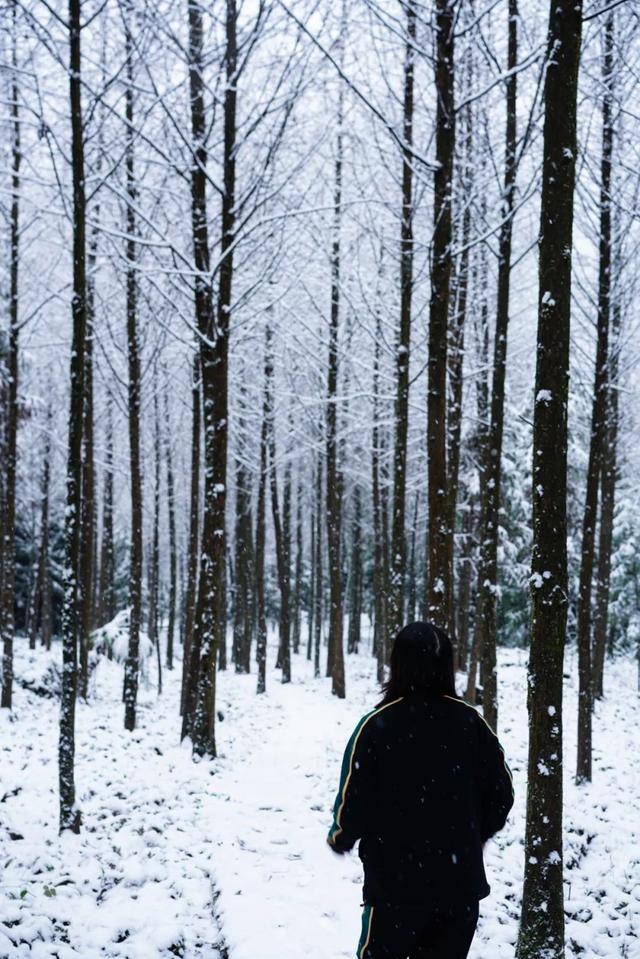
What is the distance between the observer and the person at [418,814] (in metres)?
2.57

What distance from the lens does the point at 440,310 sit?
7.85 meters

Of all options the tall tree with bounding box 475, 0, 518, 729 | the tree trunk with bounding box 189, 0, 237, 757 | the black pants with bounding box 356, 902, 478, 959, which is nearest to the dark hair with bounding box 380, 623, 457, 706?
the black pants with bounding box 356, 902, 478, 959

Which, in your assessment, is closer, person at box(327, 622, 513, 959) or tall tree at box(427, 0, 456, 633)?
person at box(327, 622, 513, 959)

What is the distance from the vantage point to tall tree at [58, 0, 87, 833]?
6.51 m

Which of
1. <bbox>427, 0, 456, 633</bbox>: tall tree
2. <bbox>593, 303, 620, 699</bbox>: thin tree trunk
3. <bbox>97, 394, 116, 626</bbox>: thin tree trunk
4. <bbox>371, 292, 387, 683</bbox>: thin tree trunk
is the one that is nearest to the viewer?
<bbox>427, 0, 456, 633</bbox>: tall tree

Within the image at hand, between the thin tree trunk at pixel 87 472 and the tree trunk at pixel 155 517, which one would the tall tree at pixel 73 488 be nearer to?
the thin tree trunk at pixel 87 472

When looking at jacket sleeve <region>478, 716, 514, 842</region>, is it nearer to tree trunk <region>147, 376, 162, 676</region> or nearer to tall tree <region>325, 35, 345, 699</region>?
tree trunk <region>147, 376, 162, 676</region>

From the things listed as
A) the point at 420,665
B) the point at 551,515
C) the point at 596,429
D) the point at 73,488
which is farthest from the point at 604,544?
the point at 420,665

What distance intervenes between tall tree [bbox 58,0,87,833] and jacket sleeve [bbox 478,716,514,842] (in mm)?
4758

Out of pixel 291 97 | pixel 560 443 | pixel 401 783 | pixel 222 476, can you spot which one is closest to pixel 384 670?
pixel 222 476

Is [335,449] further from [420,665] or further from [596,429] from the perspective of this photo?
[420,665]

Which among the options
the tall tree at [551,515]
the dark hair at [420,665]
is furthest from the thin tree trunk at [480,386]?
the dark hair at [420,665]

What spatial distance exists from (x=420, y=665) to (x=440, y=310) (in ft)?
19.2

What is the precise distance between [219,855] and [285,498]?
18.2 m
